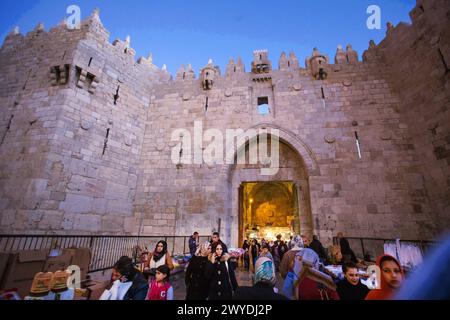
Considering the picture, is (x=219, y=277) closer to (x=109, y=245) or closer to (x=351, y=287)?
(x=351, y=287)

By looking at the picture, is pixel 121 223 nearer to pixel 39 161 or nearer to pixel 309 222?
pixel 39 161

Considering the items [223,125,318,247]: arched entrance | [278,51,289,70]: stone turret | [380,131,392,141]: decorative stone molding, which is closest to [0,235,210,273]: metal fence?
[223,125,318,247]: arched entrance

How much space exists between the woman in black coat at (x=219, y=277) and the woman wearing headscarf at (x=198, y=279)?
117 mm

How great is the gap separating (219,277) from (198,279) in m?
0.36

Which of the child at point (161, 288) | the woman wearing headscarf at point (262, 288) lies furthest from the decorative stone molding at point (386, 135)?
the child at point (161, 288)

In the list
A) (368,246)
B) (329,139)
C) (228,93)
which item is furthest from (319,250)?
(228,93)

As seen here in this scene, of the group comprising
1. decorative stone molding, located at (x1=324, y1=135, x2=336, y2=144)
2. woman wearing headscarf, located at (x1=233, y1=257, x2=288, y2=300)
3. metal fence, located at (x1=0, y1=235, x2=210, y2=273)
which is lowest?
metal fence, located at (x1=0, y1=235, x2=210, y2=273)

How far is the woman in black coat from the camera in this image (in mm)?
2902

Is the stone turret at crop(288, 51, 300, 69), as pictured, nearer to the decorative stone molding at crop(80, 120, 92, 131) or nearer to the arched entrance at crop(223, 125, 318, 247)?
the arched entrance at crop(223, 125, 318, 247)

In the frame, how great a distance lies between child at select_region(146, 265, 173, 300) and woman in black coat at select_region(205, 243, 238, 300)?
2.14ft

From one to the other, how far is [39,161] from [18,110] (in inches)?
113

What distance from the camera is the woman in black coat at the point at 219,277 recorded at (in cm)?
290

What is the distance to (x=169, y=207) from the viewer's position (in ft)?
28.6

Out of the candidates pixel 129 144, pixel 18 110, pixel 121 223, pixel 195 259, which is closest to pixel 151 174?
pixel 129 144
